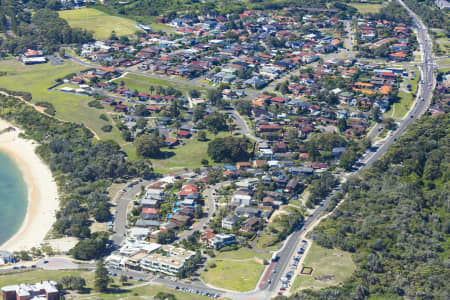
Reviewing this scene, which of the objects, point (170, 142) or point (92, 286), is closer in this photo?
point (92, 286)

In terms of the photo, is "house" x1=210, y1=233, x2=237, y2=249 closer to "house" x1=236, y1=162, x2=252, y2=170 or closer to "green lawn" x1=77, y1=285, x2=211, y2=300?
"green lawn" x1=77, y1=285, x2=211, y2=300

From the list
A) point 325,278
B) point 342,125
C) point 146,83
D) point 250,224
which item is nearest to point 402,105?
point 342,125

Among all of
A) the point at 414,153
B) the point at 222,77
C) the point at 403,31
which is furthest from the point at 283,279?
the point at 403,31

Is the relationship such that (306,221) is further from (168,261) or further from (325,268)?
(168,261)

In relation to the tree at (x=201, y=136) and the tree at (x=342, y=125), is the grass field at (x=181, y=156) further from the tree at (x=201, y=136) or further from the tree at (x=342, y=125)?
the tree at (x=342, y=125)

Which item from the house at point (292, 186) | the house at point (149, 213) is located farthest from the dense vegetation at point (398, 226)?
the house at point (149, 213)

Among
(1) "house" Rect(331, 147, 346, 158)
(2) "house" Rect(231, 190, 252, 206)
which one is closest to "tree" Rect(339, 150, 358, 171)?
(1) "house" Rect(331, 147, 346, 158)
